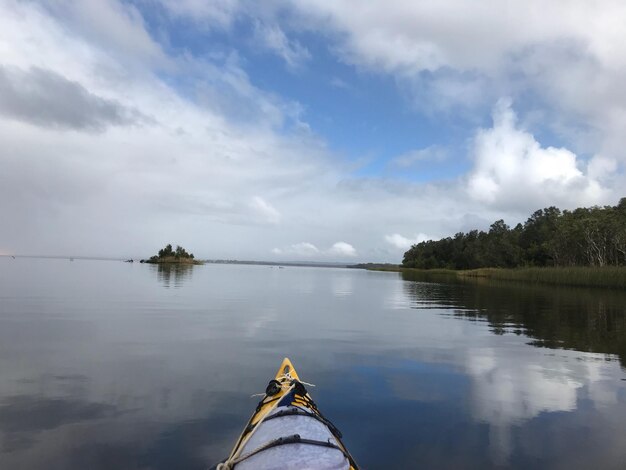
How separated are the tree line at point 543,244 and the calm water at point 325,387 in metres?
61.9

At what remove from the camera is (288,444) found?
4.84 meters

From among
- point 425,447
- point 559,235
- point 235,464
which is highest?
point 559,235

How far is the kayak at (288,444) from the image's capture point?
455 centimetres

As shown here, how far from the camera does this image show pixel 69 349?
14.3 metres

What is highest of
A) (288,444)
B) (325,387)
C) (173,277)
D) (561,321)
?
(173,277)

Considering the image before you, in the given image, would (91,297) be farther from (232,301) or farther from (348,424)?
(348,424)

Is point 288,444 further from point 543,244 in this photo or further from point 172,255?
point 172,255

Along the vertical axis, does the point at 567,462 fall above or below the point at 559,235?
below

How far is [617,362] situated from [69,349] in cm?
1831

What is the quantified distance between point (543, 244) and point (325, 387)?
10254cm

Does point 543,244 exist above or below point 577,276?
above

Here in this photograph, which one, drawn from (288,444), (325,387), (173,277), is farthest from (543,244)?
(288,444)

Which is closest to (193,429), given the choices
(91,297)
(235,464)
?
(235,464)

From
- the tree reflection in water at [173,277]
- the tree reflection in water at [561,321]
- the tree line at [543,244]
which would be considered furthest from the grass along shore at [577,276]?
the tree reflection in water at [173,277]
